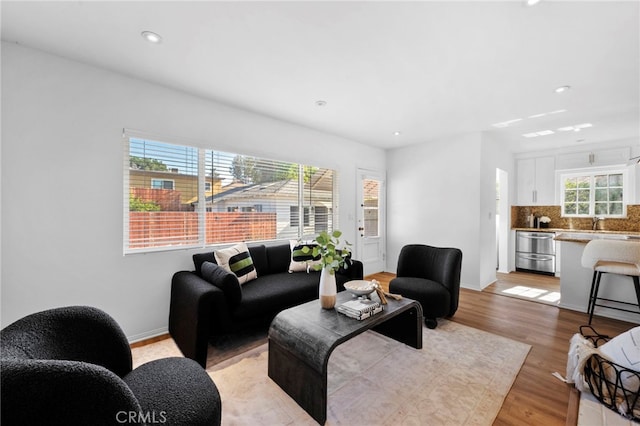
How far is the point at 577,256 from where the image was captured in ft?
11.3

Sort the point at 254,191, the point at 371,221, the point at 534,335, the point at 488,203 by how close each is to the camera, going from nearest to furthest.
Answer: the point at 534,335, the point at 254,191, the point at 488,203, the point at 371,221

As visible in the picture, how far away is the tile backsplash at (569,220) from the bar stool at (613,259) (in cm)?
283

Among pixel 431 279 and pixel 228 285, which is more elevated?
pixel 228 285

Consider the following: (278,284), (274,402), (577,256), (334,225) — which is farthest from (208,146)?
(577,256)

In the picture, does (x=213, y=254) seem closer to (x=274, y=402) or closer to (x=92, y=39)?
(x=274, y=402)

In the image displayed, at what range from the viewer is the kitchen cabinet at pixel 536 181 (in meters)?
5.52

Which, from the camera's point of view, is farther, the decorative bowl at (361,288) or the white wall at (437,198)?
the white wall at (437,198)

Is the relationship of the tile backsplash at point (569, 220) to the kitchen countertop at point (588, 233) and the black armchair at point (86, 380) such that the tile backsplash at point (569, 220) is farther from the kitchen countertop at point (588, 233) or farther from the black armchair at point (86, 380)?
the black armchair at point (86, 380)

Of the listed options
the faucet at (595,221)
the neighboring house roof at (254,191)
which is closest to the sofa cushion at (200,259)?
the neighboring house roof at (254,191)

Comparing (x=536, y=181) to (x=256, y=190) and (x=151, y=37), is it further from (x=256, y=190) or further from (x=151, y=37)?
(x=151, y=37)

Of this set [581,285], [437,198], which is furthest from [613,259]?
[437,198]

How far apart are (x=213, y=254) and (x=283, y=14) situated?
2285 mm

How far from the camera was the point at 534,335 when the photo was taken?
2.76 m

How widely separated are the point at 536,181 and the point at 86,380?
24.1ft
